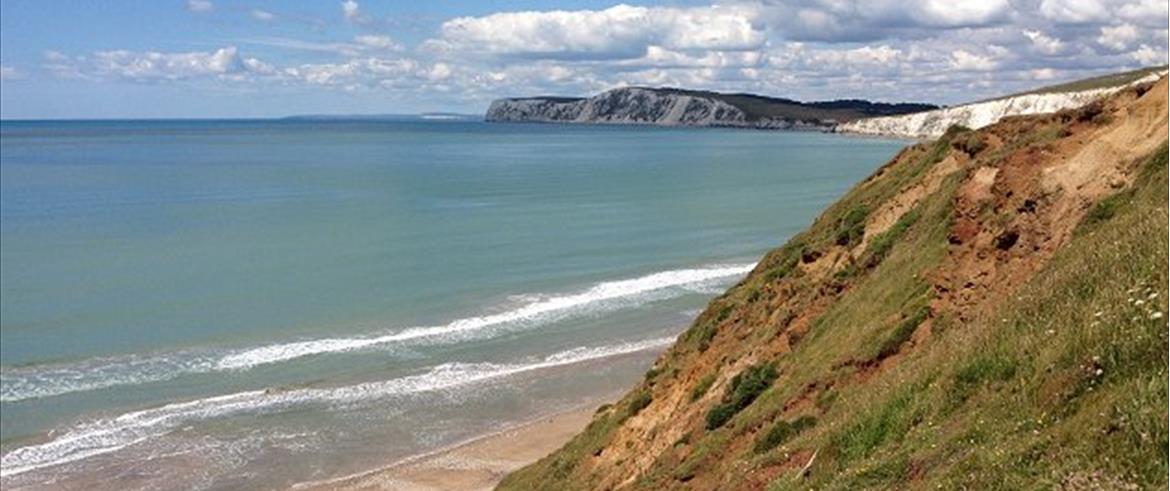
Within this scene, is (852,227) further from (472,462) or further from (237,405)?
(237,405)

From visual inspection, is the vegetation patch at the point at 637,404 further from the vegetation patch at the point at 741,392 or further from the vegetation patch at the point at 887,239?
the vegetation patch at the point at 887,239

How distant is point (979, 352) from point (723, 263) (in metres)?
47.7

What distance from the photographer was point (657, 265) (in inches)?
2267

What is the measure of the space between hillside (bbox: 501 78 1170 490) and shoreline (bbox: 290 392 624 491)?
492 centimetres

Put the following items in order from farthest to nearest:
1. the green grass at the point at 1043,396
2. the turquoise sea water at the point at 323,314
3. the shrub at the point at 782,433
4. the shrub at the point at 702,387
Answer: the turquoise sea water at the point at 323,314 → the shrub at the point at 702,387 → the shrub at the point at 782,433 → the green grass at the point at 1043,396

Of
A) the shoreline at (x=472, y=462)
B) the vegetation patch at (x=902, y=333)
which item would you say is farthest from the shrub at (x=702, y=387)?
the shoreline at (x=472, y=462)

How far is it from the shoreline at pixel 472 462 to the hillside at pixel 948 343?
492 cm

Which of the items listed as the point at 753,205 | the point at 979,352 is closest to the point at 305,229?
the point at 753,205

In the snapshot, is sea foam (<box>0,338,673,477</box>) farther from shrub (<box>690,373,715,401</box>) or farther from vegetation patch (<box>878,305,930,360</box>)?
vegetation patch (<box>878,305,930,360</box>)

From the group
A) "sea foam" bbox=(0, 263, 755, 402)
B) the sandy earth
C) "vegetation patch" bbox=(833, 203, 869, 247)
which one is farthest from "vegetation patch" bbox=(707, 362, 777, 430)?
"sea foam" bbox=(0, 263, 755, 402)

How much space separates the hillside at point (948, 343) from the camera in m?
8.83

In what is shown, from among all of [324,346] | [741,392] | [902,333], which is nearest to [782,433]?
[902,333]

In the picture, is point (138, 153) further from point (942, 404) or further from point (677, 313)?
point (942, 404)

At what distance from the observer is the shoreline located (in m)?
27.3
